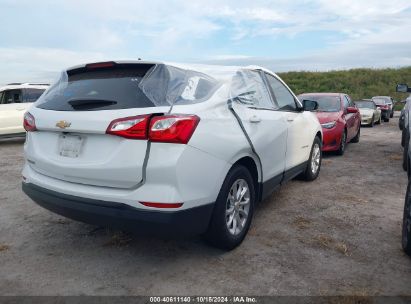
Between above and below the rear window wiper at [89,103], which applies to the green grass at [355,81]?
above

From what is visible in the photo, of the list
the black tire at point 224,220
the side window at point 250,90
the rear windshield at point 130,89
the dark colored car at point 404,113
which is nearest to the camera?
A: the rear windshield at point 130,89

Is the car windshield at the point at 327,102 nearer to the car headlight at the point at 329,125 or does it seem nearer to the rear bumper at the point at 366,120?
the car headlight at the point at 329,125

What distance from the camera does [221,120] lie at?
3.14 metres

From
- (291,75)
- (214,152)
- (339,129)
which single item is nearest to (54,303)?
(214,152)

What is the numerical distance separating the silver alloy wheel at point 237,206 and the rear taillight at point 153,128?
2.74 ft

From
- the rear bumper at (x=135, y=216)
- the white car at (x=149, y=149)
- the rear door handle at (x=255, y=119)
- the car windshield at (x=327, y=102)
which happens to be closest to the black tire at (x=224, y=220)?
the white car at (x=149, y=149)

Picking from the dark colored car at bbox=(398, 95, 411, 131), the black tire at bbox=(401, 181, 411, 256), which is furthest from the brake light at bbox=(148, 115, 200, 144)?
the dark colored car at bbox=(398, 95, 411, 131)

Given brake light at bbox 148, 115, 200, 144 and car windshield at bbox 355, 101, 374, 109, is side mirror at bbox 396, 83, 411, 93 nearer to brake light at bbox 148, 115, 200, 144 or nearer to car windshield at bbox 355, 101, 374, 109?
brake light at bbox 148, 115, 200, 144

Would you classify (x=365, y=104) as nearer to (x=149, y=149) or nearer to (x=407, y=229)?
(x=407, y=229)

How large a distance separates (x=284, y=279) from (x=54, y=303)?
1.70 m

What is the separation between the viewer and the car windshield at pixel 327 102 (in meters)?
8.85

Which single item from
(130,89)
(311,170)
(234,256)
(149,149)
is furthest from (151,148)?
(311,170)

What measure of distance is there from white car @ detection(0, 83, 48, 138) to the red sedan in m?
7.65

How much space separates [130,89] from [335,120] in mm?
6233
